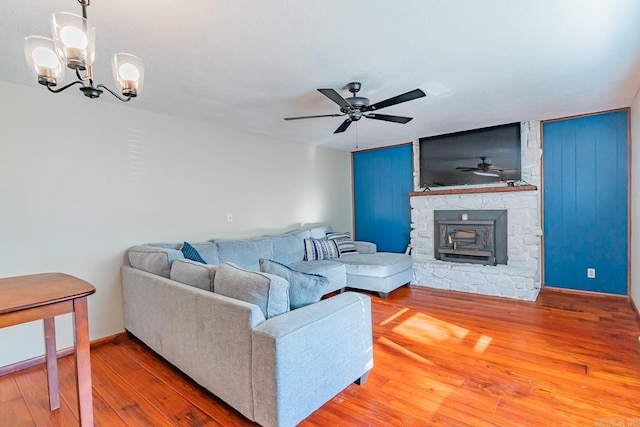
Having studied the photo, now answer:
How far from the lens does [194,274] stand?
2312mm

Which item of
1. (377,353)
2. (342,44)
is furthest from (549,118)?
(377,353)

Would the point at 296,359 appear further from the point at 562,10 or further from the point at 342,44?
the point at 562,10

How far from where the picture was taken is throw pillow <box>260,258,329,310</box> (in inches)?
79.6

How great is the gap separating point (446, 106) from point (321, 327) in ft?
9.38

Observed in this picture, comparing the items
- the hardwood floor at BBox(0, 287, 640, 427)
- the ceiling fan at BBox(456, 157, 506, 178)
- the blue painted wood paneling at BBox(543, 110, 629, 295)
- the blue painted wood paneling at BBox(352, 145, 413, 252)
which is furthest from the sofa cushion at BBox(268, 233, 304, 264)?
the blue painted wood paneling at BBox(543, 110, 629, 295)

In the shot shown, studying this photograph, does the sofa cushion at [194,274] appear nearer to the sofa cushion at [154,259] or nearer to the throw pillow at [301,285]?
the sofa cushion at [154,259]

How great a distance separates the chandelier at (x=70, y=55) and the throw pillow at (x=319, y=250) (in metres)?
3.27

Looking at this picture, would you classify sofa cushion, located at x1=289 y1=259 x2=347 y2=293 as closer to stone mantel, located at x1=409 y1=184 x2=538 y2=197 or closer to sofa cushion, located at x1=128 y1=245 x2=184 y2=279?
sofa cushion, located at x1=128 y1=245 x2=184 y2=279

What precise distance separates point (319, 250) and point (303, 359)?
9.65ft

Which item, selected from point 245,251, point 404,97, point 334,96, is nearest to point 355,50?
point 334,96

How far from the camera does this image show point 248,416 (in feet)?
5.79

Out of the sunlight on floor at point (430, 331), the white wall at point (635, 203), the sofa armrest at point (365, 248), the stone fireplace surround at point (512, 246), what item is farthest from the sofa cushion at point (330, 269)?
the white wall at point (635, 203)

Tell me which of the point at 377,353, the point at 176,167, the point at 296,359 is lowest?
the point at 377,353

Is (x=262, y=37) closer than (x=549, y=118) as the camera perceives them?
Yes
